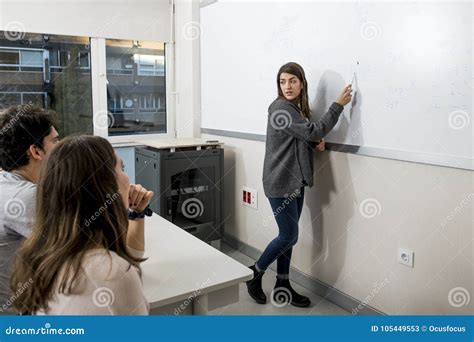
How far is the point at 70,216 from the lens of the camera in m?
1.06

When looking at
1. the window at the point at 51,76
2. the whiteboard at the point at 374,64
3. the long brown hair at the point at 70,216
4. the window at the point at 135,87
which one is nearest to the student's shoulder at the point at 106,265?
the long brown hair at the point at 70,216

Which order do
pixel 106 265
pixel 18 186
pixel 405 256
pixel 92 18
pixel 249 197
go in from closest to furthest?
pixel 106 265 → pixel 18 186 → pixel 405 256 → pixel 249 197 → pixel 92 18

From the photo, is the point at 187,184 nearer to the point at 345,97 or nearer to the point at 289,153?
the point at 289,153

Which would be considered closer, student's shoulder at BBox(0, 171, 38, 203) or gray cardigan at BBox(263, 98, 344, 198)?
student's shoulder at BBox(0, 171, 38, 203)

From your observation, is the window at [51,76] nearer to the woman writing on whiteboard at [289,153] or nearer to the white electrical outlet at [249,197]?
the white electrical outlet at [249,197]

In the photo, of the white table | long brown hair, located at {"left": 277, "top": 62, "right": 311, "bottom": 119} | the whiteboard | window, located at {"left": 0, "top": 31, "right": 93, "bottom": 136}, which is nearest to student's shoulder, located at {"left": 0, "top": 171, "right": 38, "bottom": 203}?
the white table

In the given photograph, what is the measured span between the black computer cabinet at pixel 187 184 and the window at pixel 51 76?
710mm

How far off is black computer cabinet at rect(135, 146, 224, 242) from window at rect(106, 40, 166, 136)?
59 cm

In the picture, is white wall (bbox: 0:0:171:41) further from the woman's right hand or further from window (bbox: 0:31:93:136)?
the woman's right hand

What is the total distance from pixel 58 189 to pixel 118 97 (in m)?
3.07

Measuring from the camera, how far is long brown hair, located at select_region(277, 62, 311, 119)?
2.54 metres

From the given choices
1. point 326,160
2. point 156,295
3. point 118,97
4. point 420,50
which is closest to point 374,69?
point 420,50

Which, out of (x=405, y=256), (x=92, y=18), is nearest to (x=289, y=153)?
(x=405, y=256)

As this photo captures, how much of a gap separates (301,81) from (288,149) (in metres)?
0.39
